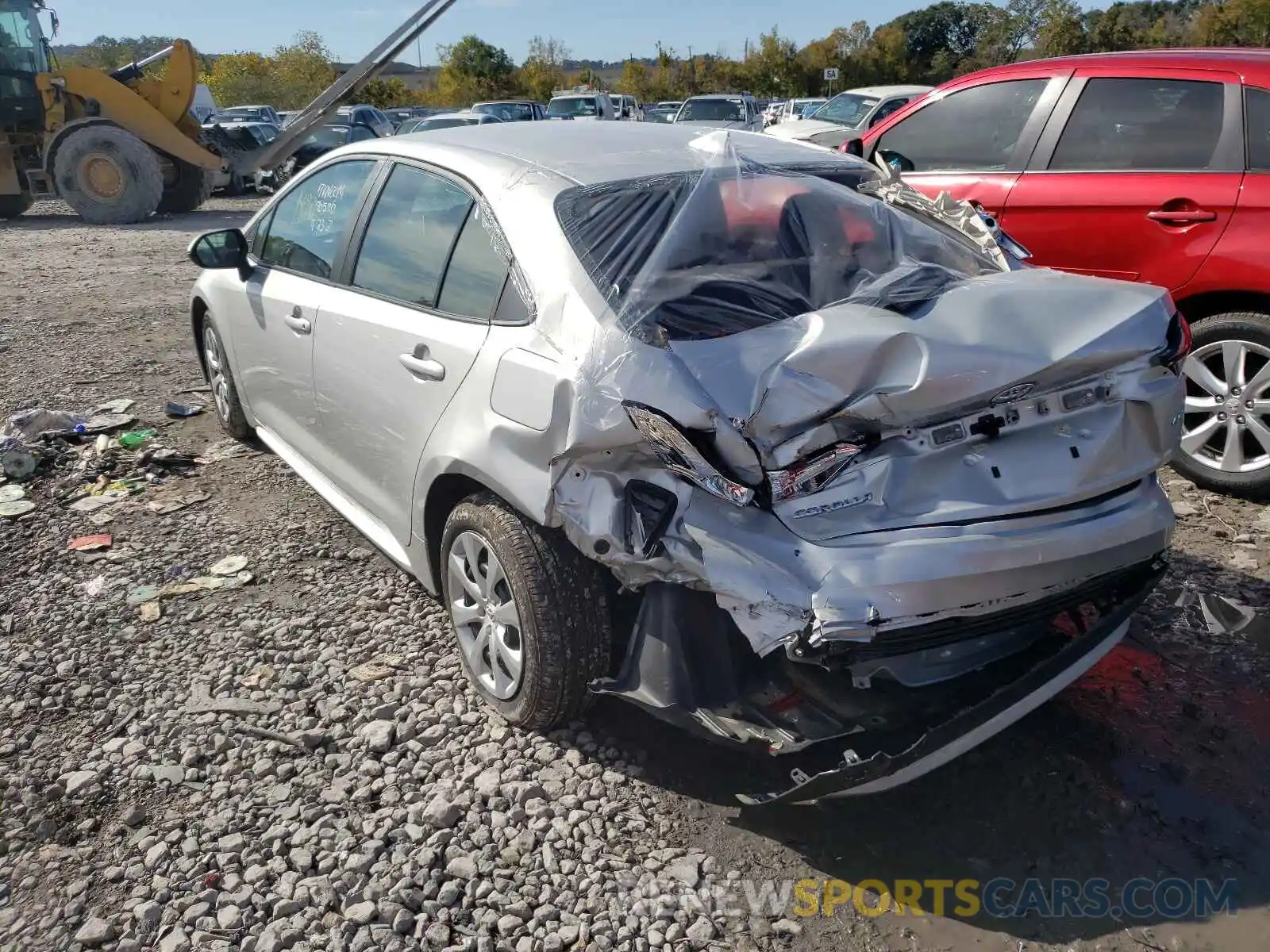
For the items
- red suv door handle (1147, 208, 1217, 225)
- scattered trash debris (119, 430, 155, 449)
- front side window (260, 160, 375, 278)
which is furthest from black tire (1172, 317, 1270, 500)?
scattered trash debris (119, 430, 155, 449)

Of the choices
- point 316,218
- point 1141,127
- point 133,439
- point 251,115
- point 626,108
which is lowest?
point 133,439

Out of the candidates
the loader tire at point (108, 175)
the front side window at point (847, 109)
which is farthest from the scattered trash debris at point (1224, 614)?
the loader tire at point (108, 175)

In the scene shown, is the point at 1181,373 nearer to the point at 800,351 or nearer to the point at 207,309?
the point at 800,351

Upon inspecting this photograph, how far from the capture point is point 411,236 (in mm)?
3350

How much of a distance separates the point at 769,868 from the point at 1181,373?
1743 millimetres

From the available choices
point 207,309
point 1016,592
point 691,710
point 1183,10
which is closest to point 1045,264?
point 1016,592

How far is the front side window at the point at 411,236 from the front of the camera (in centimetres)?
315

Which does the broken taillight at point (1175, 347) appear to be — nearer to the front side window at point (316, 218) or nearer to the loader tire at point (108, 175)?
Result: the front side window at point (316, 218)

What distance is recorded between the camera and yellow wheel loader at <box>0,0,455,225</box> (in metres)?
14.6

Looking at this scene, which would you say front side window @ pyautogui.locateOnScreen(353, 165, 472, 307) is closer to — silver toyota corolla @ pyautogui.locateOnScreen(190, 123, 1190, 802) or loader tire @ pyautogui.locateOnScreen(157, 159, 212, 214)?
silver toyota corolla @ pyautogui.locateOnScreen(190, 123, 1190, 802)

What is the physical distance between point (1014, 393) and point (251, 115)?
27638 millimetres

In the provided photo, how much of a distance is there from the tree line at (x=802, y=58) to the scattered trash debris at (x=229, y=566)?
46.3m

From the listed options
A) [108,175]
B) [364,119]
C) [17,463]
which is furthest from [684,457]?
[364,119]

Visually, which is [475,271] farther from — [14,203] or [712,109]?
[712,109]
